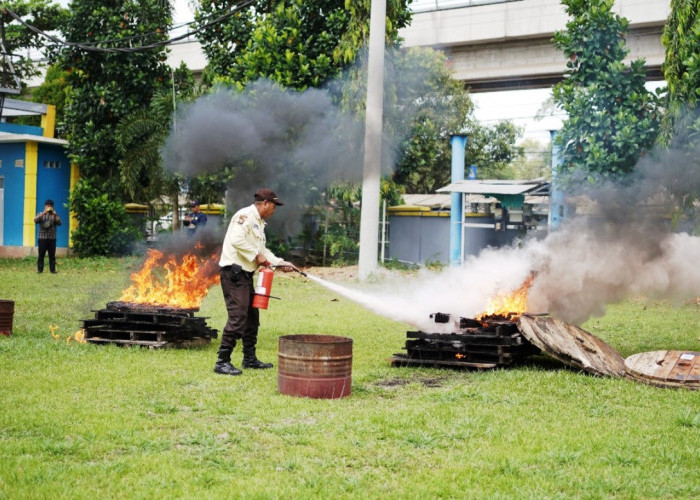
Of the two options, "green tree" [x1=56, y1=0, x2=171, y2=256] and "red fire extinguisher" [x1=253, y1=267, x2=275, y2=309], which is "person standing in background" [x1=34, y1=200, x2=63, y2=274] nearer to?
"green tree" [x1=56, y1=0, x2=171, y2=256]

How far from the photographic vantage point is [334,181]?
19422 mm

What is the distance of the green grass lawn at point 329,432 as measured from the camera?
494 centimetres

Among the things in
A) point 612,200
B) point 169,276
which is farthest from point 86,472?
point 612,200

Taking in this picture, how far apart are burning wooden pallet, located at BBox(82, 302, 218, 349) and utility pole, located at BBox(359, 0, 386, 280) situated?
30.5 ft

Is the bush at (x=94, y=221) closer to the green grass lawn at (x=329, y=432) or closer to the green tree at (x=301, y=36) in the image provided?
the green tree at (x=301, y=36)

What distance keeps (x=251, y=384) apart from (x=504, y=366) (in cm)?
297

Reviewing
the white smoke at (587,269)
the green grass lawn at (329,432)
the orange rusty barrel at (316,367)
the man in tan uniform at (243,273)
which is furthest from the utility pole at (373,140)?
the orange rusty barrel at (316,367)

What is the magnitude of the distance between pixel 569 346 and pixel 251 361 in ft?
11.5

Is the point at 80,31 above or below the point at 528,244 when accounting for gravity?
above

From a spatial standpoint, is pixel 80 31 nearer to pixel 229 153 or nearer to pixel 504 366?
pixel 229 153

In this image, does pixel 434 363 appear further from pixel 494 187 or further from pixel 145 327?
pixel 494 187

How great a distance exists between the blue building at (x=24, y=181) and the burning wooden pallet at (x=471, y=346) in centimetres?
2142

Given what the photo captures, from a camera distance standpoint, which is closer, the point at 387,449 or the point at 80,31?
the point at 387,449

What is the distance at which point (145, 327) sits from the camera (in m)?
10.0
